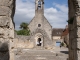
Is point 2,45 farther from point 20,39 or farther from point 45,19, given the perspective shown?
point 45,19

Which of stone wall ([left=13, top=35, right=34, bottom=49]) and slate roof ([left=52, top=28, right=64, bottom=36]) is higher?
slate roof ([left=52, top=28, right=64, bottom=36])

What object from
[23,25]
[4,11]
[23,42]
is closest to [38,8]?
[23,25]

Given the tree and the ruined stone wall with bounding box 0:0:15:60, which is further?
the tree

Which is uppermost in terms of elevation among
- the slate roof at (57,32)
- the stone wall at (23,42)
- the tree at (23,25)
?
the tree at (23,25)

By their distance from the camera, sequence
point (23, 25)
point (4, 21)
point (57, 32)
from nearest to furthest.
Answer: point (4, 21) < point (23, 25) < point (57, 32)

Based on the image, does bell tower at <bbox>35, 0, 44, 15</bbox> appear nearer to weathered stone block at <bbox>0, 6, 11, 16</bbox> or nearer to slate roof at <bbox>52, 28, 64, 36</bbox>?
slate roof at <bbox>52, 28, 64, 36</bbox>

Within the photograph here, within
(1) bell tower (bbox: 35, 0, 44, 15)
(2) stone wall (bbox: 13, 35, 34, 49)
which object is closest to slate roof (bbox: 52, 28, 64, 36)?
(1) bell tower (bbox: 35, 0, 44, 15)

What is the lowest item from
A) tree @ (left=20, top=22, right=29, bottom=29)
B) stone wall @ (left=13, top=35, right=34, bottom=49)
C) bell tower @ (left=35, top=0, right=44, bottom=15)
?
stone wall @ (left=13, top=35, right=34, bottom=49)

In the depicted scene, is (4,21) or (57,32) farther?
(57,32)

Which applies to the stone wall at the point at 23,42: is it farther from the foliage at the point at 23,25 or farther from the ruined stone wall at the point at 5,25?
the ruined stone wall at the point at 5,25

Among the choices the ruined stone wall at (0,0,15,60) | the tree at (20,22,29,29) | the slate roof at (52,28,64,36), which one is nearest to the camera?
the ruined stone wall at (0,0,15,60)

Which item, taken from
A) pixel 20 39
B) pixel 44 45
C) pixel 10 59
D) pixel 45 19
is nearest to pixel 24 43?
pixel 20 39

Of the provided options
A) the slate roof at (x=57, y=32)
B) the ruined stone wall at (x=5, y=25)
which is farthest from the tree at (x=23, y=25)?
the ruined stone wall at (x=5, y=25)

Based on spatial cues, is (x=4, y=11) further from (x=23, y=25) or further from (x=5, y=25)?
(x=23, y=25)
